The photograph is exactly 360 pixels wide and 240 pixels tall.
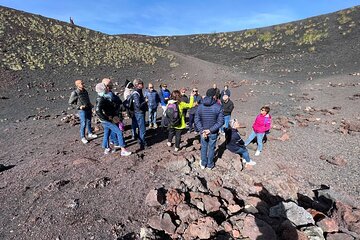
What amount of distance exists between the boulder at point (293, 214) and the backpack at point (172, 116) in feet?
11.1

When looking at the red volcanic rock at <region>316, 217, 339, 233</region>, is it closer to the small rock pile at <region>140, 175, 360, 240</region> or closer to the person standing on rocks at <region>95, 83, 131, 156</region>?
the small rock pile at <region>140, 175, 360, 240</region>

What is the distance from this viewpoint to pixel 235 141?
25.4 feet

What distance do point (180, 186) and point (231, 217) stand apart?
60.3 inches

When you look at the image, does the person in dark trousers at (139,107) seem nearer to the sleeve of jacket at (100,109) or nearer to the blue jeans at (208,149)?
the sleeve of jacket at (100,109)

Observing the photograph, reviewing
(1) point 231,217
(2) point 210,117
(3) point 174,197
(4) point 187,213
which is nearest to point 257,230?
(1) point 231,217

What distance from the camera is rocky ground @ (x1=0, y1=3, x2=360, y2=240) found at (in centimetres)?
522

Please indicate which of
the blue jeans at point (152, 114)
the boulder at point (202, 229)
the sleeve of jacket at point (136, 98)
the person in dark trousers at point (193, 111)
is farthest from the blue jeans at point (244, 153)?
the blue jeans at point (152, 114)

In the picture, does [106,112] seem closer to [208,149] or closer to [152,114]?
[208,149]

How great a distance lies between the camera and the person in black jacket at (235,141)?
25.1 ft

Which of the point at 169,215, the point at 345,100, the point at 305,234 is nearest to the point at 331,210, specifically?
the point at 305,234

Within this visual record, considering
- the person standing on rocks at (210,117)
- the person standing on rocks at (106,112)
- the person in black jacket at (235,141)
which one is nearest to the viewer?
the person standing on rocks at (210,117)

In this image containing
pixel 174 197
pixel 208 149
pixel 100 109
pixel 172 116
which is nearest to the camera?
pixel 174 197

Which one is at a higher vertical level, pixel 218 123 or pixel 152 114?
pixel 218 123

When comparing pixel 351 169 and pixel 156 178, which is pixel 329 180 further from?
pixel 156 178
